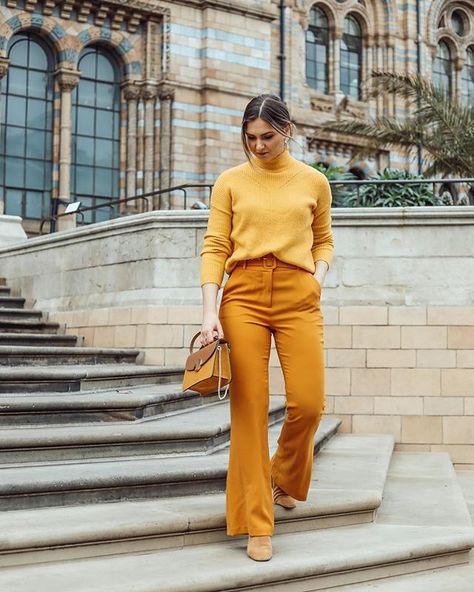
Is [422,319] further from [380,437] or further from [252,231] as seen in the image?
[252,231]

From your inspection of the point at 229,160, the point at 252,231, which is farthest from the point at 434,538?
the point at 229,160

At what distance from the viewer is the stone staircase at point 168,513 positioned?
4.43m

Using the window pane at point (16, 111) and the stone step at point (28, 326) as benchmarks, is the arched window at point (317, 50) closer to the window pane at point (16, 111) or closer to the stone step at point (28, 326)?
the window pane at point (16, 111)

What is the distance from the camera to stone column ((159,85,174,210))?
21375 mm

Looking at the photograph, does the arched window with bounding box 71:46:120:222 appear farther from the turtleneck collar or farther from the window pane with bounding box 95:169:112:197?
the turtleneck collar

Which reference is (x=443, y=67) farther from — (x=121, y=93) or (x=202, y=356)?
(x=202, y=356)

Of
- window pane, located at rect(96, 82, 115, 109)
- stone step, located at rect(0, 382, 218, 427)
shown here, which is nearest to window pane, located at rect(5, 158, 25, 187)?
window pane, located at rect(96, 82, 115, 109)

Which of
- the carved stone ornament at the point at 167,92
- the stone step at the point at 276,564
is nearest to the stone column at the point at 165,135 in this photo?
the carved stone ornament at the point at 167,92

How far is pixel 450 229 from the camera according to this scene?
1033 centimetres

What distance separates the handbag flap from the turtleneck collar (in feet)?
3.25

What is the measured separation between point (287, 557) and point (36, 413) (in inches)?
105

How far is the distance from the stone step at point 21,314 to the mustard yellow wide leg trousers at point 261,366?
7984 millimetres

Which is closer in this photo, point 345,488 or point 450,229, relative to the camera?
point 345,488

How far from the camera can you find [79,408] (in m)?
6.79
